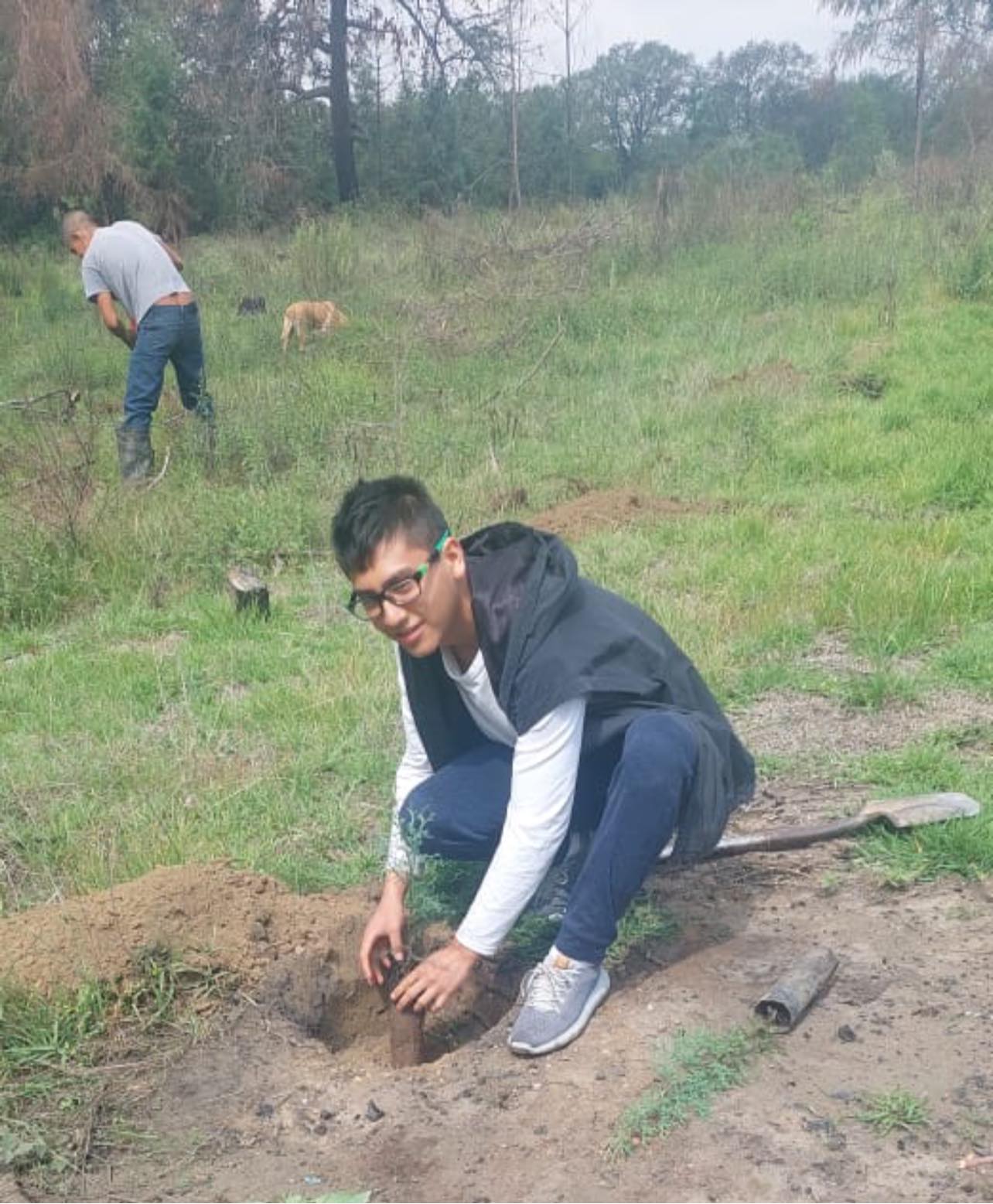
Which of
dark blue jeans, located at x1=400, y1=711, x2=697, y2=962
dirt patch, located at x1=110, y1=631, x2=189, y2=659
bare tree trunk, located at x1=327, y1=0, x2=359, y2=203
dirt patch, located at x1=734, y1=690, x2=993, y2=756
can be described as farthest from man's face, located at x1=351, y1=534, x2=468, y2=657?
bare tree trunk, located at x1=327, y1=0, x2=359, y2=203

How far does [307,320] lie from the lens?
1174 centimetres

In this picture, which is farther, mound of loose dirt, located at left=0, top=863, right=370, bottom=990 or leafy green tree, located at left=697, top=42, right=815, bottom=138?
leafy green tree, located at left=697, top=42, right=815, bottom=138

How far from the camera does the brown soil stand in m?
2.30

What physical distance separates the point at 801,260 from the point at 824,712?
361 inches

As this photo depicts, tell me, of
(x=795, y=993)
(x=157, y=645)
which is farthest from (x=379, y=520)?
(x=157, y=645)

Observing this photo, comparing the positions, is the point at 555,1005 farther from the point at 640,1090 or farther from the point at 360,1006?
the point at 360,1006

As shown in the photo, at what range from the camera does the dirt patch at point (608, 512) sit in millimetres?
6863

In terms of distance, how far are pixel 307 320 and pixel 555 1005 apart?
9789mm

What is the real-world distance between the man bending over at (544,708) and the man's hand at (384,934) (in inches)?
0.4

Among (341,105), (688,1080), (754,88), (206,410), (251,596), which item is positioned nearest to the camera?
(688,1080)

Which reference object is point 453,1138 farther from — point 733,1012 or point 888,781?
point 888,781

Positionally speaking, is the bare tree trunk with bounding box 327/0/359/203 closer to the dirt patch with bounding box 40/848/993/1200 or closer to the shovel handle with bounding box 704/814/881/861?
the shovel handle with bounding box 704/814/881/861

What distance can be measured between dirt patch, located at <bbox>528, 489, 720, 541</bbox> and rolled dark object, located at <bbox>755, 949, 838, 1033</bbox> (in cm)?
401

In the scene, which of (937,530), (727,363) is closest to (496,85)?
(727,363)
